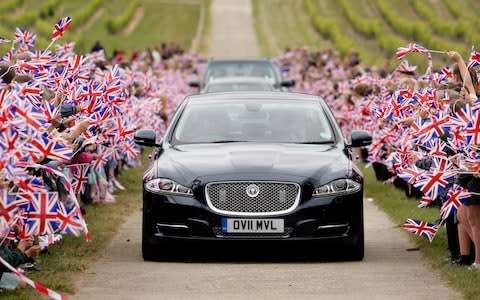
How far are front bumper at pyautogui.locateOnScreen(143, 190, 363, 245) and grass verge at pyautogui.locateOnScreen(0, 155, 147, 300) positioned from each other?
0.69 m

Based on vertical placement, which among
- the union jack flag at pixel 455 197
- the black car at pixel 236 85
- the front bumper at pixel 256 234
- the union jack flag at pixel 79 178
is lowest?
the black car at pixel 236 85

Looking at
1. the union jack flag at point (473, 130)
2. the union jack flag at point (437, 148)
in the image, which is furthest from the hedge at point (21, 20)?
the union jack flag at point (473, 130)

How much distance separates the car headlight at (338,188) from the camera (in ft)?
40.4

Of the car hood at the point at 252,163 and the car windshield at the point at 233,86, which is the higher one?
the car hood at the point at 252,163

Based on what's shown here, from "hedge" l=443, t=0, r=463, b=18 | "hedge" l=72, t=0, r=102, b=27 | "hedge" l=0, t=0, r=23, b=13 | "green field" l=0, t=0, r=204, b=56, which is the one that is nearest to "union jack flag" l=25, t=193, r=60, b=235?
"green field" l=0, t=0, r=204, b=56

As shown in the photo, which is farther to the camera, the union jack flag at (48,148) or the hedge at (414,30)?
the hedge at (414,30)

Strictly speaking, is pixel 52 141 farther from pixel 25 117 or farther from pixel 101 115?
pixel 101 115

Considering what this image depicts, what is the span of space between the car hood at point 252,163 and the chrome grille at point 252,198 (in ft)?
0.19

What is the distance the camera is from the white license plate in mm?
12203

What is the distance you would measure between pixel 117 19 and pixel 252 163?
87.3 metres

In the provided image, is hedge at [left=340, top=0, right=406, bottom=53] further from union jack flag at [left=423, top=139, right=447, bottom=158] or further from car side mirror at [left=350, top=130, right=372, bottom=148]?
union jack flag at [left=423, top=139, right=447, bottom=158]

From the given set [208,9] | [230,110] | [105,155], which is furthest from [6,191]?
[208,9]

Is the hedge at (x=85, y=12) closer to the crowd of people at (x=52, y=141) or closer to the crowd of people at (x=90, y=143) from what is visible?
the crowd of people at (x=52, y=141)

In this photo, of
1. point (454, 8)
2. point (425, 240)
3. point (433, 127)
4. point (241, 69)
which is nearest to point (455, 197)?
point (433, 127)
